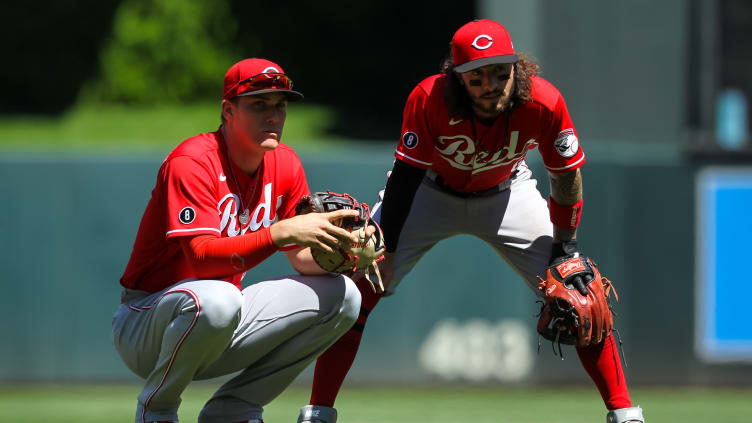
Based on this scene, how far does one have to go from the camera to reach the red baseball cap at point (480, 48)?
12.6 feet

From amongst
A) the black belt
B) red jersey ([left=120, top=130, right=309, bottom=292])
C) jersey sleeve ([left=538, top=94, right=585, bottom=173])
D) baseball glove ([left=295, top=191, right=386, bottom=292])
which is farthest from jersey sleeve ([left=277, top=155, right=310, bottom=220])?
jersey sleeve ([left=538, top=94, right=585, bottom=173])

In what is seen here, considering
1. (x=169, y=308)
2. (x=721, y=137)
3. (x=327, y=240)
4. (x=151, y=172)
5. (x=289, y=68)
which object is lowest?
(x=169, y=308)

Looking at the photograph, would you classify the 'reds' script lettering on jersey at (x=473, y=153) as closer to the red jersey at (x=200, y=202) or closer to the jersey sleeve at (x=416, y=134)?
the jersey sleeve at (x=416, y=134)

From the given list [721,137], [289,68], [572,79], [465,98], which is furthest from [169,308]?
[289,68]

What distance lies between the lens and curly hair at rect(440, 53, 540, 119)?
13.0 ft

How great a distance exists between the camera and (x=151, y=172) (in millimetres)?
7324

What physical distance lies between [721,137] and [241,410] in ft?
18.4

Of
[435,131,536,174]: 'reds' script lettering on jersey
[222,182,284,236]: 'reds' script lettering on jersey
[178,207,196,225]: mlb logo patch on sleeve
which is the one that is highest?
[435,131,536,174]: 'reds' script lettering on jersey

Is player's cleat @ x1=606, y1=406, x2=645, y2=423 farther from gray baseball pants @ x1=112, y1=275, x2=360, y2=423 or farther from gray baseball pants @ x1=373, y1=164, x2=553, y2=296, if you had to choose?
gray baseball pants @ x1=112, y1=275, x2=360, y2=423

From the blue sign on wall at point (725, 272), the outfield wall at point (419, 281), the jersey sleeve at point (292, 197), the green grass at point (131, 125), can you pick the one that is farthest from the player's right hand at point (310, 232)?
the green grass at point (131, 125)

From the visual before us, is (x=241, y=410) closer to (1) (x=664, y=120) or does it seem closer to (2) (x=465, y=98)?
(2) (x=465, y=98)

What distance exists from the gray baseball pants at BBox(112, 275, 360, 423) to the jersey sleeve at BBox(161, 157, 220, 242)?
8.2 inches

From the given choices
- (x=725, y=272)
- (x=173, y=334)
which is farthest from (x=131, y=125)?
(x=173, y=334)

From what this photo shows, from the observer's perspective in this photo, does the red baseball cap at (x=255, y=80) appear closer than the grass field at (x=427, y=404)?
Yes
